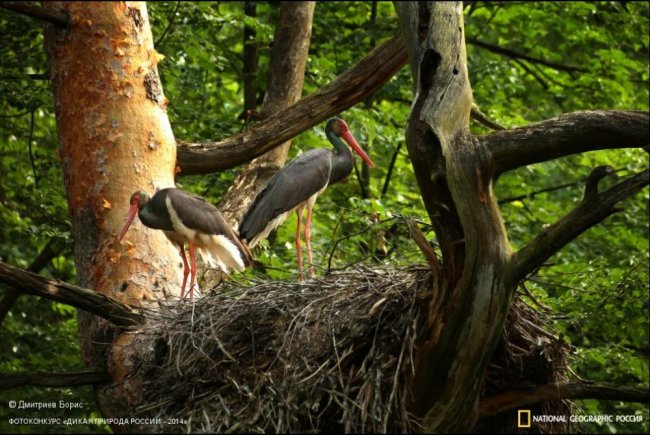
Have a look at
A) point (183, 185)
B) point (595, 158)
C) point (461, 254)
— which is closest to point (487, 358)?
point (461, 254)

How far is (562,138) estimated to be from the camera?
4684mm

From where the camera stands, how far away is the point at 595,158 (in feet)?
39.8

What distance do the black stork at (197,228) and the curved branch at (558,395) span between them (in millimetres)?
2288

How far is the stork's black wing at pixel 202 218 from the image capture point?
7.25 metres

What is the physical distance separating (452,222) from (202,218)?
299 cm

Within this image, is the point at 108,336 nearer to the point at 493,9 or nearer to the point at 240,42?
the point at 240,42

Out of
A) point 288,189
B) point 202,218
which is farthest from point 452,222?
point 288,189

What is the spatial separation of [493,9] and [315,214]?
3823 mm

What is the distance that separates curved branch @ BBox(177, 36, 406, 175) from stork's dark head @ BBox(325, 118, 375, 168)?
2327mm

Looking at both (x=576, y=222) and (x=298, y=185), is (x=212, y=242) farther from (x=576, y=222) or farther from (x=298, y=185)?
(x=576, y=222)

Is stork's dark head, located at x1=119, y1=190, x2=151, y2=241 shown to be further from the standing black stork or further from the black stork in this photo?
the standing black stork

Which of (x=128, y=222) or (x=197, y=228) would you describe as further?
(x=197, y=228)

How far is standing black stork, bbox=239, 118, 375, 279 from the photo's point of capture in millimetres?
8227

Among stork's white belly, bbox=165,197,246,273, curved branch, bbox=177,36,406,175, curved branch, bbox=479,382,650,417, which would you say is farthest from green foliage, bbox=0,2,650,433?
curved branch, bbox=479,382,650,417
